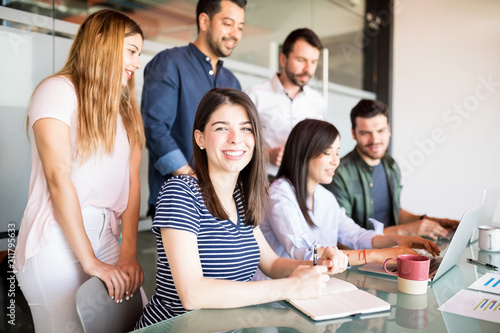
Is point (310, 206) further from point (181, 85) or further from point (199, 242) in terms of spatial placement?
point (181, 85)

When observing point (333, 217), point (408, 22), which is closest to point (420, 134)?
point (408, 22)

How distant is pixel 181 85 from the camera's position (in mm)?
2207

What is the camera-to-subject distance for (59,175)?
1408 mm

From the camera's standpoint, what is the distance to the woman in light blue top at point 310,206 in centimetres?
174

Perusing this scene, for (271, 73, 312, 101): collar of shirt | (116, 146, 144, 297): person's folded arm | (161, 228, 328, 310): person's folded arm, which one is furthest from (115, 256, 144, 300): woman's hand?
(271, 73, 312, 101): collar of shirt

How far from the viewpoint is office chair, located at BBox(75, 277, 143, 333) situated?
1.12m

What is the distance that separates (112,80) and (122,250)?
23.2 inches

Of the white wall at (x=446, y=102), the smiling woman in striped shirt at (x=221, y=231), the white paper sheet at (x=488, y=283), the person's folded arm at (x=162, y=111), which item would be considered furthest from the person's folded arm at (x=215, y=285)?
the white wall at (x=446, y=102)

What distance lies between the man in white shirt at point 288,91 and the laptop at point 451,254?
1187 mm

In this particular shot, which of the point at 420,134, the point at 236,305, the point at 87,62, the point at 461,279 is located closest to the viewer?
the point at 236,305

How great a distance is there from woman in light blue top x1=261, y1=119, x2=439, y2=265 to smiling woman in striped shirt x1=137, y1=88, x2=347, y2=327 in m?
0.28

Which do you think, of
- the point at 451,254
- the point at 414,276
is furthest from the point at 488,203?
the point at 414,276

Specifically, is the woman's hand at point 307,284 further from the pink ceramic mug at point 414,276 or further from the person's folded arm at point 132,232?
the person's folded arm at point 132,232

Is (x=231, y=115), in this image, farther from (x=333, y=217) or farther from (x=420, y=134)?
(x=420, y=134)
